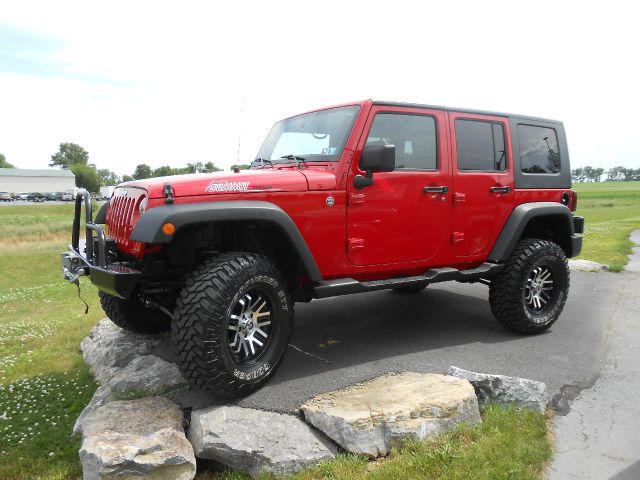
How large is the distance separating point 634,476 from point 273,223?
2670mm

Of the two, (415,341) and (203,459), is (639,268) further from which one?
(203,459)

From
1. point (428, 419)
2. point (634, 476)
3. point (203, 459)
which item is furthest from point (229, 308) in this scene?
point (634, 476)

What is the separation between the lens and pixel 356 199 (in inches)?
155

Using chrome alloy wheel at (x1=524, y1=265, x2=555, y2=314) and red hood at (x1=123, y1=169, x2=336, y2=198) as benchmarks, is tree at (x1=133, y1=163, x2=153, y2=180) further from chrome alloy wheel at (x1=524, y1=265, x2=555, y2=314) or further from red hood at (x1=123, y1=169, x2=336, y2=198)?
chrome alloy wheel at (x1=524, y1=265, x2=555, y2=314)

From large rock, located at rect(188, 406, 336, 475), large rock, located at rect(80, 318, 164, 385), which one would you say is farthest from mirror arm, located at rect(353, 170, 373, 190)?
large rock, located at rect(80, 318, 164, 385)

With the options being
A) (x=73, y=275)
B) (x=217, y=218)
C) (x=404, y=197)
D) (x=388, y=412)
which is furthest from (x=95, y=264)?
(x=404, y=197)

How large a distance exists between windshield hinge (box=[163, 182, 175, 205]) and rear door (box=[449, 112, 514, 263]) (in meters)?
2.56

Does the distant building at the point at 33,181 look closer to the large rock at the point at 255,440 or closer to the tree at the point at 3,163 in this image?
the tree at the point at 3,163

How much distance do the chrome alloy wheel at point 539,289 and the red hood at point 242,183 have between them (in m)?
2.57

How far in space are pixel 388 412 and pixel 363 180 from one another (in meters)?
1.73

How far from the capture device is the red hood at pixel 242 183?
3281 millimetres

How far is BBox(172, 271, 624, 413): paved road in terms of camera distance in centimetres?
386

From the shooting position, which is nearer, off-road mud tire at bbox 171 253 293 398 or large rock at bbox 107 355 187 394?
off-road mud tire at bbox 171 253 293 398

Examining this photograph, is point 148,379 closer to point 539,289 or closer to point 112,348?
point 112,348
